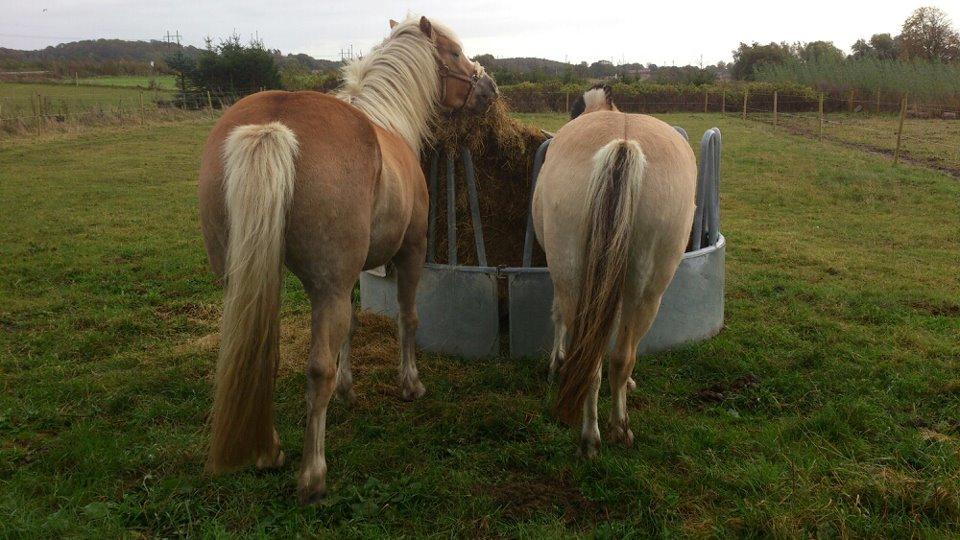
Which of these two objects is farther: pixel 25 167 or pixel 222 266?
pixel 25 167

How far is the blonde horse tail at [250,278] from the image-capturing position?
241 cm

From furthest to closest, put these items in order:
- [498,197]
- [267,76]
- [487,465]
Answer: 1. [267,76]
2. [498,197]
3. [487,465]

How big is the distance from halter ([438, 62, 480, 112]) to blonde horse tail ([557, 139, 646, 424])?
73.3 inches

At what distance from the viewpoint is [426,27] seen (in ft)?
13.9

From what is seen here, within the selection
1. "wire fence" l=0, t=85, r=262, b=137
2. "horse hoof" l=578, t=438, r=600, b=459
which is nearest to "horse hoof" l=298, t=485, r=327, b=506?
"horse hoof" l=578, t=438, r=600, b=459

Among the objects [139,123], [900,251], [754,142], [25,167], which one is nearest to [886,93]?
[754,142]

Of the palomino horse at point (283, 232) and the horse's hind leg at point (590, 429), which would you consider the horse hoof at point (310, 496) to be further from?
the horse's hind leg at point (590, 429)

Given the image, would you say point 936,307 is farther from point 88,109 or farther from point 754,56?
point 754,56

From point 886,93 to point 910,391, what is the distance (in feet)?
114

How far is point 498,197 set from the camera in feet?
16.2

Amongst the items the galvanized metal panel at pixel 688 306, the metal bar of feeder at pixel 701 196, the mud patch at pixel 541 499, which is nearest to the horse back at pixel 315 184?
the mud patch at pixel 541 499

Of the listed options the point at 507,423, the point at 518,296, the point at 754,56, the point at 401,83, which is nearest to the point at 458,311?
the point at 518,296

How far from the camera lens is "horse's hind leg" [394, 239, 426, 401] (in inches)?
152

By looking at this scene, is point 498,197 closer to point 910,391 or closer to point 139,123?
point 910,391
